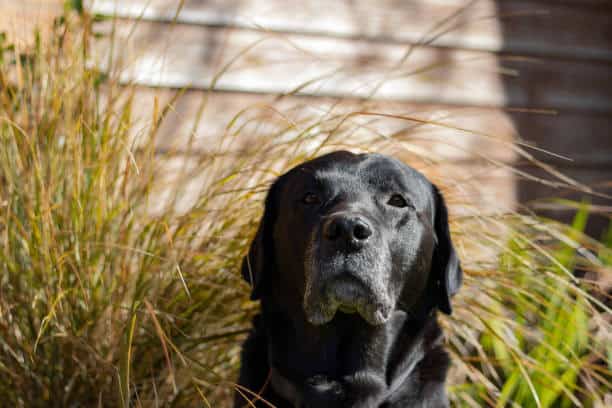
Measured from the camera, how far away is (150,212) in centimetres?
264

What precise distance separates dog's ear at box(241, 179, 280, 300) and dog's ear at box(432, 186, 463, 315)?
1.50ft

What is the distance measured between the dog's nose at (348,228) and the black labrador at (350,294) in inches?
0.7

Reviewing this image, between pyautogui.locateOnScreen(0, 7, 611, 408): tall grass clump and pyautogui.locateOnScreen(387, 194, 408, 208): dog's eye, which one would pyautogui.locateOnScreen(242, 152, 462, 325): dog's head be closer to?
pyautogui.locateOnScreen(387, 194, 408, 208): dog's eye

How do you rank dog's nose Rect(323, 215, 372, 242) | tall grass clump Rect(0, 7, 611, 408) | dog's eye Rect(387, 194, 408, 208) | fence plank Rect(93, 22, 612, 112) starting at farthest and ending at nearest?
fence plank Rect(93, 22, 612, 112), tall grass clump Rect(0, 7, 611, 408), dog's eye Rect(387, 194, 408, 208), dog's nose Rect(323, 215, 372, 242)

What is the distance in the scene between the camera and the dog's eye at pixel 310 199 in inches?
70.7

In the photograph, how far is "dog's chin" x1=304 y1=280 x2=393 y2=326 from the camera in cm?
161

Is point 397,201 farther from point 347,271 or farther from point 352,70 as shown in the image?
point 352,70

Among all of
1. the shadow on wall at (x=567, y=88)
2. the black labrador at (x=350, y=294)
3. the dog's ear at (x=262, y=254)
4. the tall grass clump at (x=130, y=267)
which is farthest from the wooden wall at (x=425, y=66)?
the black labrador at (x=350, y=294)

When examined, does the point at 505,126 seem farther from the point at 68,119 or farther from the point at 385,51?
the point at 68,119

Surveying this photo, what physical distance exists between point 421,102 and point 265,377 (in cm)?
234

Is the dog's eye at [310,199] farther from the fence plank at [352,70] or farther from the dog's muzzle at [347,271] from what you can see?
the fence plank at [352,70]

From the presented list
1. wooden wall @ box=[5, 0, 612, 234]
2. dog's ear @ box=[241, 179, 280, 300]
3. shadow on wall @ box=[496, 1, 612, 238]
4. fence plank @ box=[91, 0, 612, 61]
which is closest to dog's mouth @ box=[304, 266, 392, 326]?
dog's ear @ box=[241, 179, 280, 300]

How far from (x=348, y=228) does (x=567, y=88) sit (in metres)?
2.95

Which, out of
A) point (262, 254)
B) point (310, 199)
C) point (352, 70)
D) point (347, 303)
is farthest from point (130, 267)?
point (352, 70)
